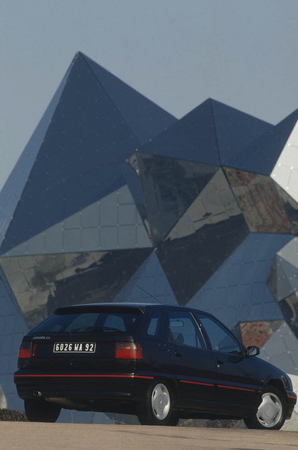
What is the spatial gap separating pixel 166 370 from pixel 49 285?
69.9 feet

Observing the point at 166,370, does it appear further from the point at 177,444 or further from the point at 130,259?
the point at 130,259

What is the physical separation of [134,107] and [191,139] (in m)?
4.03

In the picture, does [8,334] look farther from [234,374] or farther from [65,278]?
[234,374]

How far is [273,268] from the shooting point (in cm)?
2727

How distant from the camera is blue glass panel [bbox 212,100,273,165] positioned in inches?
1145

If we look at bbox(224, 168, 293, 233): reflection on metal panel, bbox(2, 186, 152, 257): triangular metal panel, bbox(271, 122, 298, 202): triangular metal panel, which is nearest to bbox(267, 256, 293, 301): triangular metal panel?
bbox(224, 168, 293, 233): reflection on metal panel

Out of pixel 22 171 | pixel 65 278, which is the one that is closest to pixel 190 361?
pixel 65 278

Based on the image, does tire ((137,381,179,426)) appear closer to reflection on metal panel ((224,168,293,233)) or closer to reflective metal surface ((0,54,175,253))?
reflection on metal panel ((224,168,293,233))

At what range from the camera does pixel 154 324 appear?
10.5m

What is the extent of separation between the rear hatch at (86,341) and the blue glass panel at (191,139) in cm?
1903

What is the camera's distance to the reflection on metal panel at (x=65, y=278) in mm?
30844

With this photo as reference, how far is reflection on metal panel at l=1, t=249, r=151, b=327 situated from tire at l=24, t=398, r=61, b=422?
1965 centimetres

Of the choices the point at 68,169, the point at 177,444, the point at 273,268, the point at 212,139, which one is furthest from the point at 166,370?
the point at 68,169

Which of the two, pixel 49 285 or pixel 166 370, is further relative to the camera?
pixel 49 285
